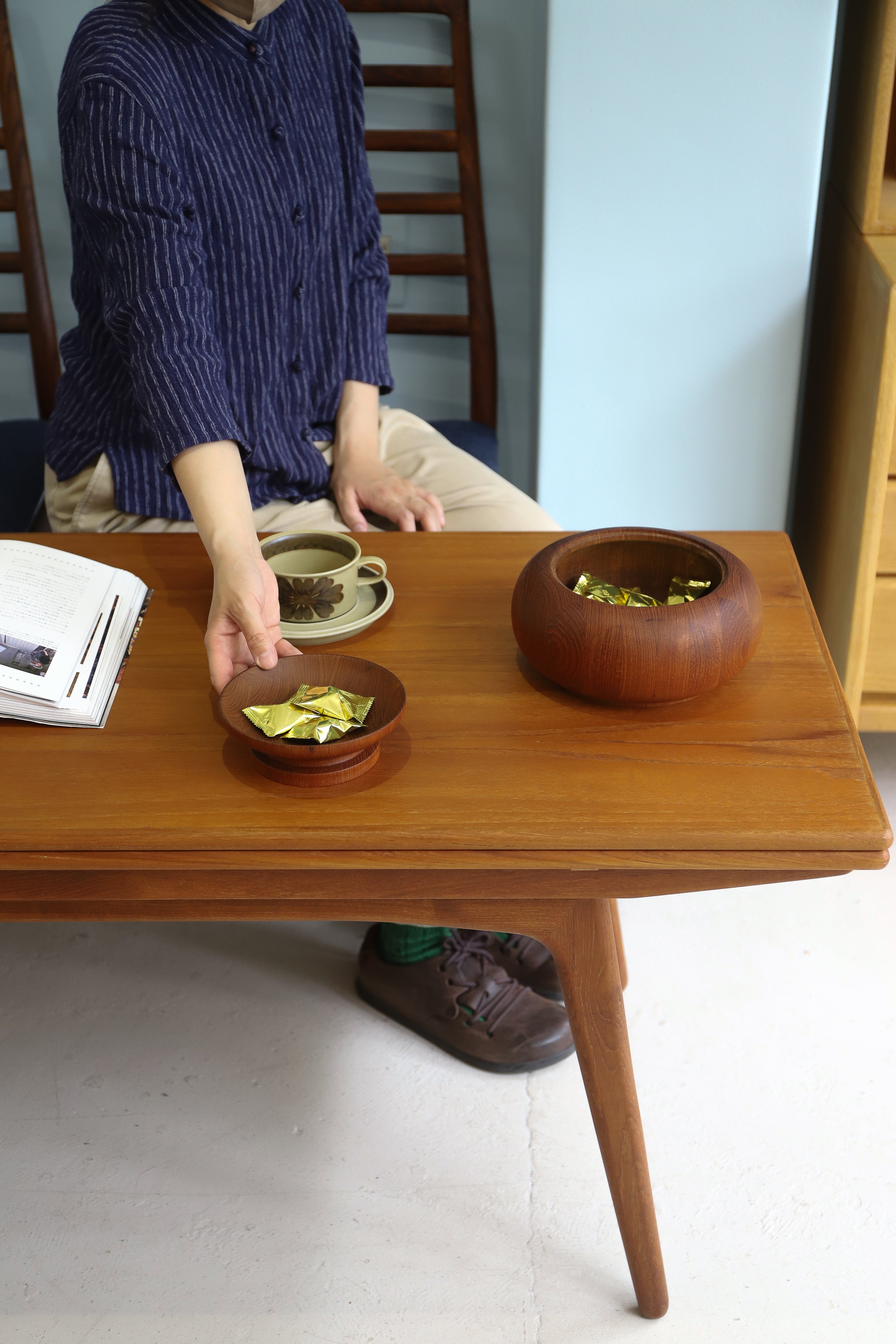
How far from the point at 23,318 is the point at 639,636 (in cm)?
147

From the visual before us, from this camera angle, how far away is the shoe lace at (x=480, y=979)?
4.29 ft

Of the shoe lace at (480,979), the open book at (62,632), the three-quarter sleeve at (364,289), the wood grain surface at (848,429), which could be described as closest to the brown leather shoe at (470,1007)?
the shoe lace at (480,979)

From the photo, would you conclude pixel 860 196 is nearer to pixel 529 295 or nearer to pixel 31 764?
pixel 529 295

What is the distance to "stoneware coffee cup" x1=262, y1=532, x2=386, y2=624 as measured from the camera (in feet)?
3.48

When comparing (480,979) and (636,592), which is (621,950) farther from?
(636,592)

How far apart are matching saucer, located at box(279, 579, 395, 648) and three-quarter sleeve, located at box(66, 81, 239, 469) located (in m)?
0.25

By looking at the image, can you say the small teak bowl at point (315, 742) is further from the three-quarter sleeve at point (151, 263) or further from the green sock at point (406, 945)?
the green sock at point (406, 945)

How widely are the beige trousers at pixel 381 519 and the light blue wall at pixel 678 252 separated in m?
0.24

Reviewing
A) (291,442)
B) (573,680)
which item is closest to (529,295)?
(291,442)

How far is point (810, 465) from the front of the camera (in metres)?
1.88

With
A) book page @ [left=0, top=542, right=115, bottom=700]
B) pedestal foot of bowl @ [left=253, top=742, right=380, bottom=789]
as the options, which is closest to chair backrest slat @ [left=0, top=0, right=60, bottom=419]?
book page @ [left=0, top=542, right=115, bottom=700]

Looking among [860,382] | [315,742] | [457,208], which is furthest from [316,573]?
[457,208]

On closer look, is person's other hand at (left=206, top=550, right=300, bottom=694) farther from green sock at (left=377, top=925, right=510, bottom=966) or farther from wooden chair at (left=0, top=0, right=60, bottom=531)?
wooden chair at (left=0, top=0, right=60, bottom=531)

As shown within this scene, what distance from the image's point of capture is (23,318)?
1.93 metres
